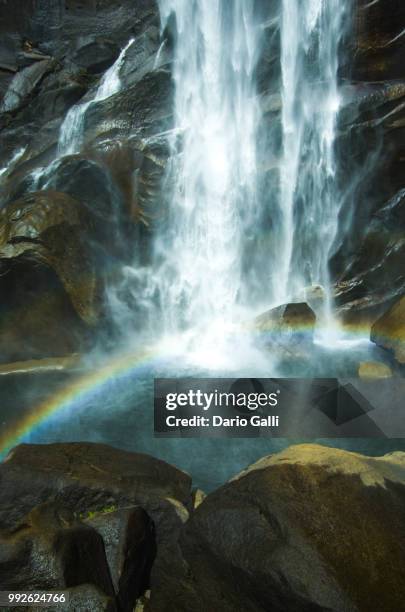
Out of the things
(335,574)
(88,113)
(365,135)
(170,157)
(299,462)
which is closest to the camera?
(335,574)

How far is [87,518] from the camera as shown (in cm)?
311

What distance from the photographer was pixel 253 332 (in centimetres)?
715

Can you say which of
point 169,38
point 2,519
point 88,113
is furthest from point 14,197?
point 2,519

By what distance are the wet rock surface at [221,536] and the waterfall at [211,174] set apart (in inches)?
206

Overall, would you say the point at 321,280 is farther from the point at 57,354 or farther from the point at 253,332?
the point at 57,354

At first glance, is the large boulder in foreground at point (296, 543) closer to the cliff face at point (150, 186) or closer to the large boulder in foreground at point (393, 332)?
the large boulder in foreground at point (393, 332)

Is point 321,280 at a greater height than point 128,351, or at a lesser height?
greater

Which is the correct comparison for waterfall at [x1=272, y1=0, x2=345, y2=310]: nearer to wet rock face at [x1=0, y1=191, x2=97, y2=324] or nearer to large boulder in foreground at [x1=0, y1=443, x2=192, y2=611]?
wet rock face at [x1=0, y1=191, x2=97, y2=324]

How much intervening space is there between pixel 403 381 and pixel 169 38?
415 inches

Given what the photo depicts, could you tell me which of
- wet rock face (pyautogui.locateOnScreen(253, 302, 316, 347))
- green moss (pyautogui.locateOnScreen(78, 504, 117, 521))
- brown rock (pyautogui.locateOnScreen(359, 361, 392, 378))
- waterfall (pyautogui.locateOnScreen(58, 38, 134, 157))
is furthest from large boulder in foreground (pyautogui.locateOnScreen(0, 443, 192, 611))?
waterfall (pyautogui.locateOnScreen(58, 38, 134, 157))

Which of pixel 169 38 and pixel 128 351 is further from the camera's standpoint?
pixel 169 38

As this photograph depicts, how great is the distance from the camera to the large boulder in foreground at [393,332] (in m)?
6.45

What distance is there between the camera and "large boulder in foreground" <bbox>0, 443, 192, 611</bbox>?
2.40 metres

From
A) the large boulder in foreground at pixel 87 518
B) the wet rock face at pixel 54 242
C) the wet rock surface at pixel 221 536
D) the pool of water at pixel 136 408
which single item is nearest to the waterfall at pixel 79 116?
the wet rock face at pixel 54 242
